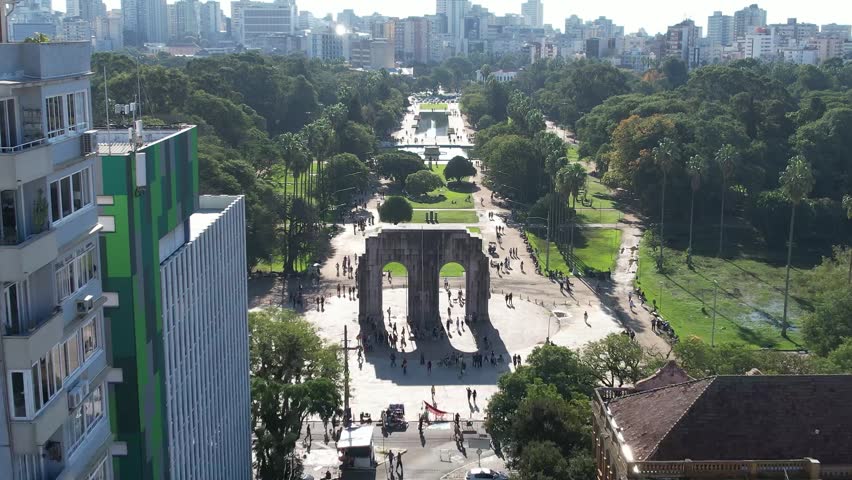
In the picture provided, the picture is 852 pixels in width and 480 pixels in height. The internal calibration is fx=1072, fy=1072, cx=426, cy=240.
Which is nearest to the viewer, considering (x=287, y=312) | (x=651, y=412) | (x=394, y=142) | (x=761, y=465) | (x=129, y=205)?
(x=129, y=205)

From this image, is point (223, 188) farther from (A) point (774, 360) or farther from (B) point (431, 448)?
(A) point (774, 360)

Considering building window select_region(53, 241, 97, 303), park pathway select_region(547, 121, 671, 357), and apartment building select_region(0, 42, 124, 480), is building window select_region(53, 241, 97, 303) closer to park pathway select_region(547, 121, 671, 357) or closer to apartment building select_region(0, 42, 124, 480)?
apartment building select_region(0, 42, 124, 480)

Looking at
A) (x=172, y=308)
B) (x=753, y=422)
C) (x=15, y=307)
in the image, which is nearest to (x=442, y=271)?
(x=753, y=422)

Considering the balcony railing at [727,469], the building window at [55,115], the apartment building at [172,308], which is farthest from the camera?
the balcony railing at [727,469]

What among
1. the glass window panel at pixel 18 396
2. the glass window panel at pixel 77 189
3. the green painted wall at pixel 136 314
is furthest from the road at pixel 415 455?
the glass window panel at pixel 18 396

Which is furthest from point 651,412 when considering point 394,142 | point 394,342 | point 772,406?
point 394,142

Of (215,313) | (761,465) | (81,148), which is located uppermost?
(81,148)

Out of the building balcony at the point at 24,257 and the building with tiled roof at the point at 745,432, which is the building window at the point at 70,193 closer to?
the building balcony at the point at 24,257

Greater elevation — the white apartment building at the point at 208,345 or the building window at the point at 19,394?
the building window at the point at 19,394
